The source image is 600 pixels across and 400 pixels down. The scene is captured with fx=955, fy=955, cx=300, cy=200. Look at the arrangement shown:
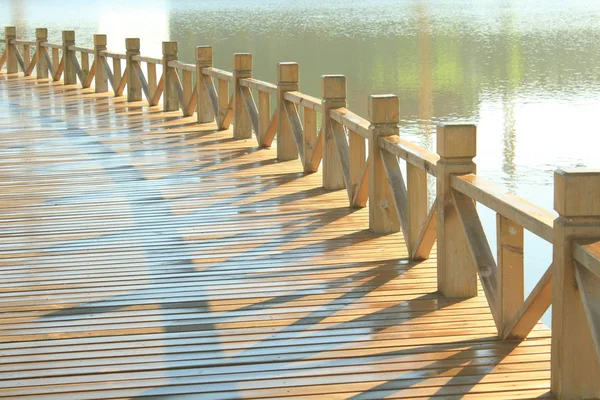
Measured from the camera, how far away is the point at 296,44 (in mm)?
37344

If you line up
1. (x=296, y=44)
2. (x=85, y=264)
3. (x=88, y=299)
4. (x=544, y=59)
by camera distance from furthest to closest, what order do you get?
(x=296, y=44), (x=544, y=59), (x=85, y=264), (x=88, y=299)

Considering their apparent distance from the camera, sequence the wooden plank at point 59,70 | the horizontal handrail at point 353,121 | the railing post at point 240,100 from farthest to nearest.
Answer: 1. the wooden plank at point 59,70
2. the railing post at point 240,100
3. the horizontal handrail at point 353,121

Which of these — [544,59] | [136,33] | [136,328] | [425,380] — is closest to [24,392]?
[136,328]

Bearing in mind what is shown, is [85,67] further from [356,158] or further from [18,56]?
[356,158]

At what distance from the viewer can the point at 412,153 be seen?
469 cm

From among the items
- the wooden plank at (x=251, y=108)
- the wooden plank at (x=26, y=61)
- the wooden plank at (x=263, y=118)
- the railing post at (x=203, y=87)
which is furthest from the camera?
the wooden plank at (x=26, y=61)

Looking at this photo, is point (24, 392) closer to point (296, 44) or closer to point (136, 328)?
point (136, 328)

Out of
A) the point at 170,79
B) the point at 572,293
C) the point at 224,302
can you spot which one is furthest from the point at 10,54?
the point at 572,293

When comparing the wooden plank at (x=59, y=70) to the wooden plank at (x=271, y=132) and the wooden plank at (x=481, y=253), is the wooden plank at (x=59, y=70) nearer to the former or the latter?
the wooden plank at (x=271, y=132)

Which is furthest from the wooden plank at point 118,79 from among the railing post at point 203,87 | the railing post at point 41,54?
the railing post at point 41,54

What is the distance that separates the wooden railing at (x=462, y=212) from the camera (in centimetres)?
301

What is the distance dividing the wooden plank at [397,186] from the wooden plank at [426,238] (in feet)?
0.43

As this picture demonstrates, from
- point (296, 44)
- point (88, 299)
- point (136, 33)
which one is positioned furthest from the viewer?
point (136, 33)

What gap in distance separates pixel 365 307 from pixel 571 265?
4.12 ft
